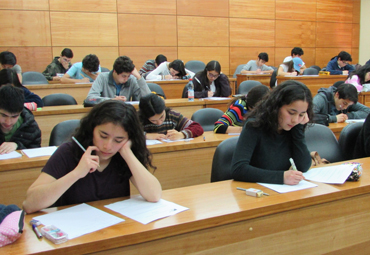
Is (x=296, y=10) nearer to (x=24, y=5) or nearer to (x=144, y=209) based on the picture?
(x=24, y=5)

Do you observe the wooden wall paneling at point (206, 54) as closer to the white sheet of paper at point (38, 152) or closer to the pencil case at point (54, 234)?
the white sheet of paper at point (38, 152)

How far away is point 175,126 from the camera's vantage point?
306cm

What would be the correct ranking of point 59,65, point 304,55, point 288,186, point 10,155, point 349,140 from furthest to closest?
point 304,55 < point 59,65 < point 349,140 < point 10,155 < point 288,186

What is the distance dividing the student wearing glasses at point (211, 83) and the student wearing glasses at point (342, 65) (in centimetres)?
365

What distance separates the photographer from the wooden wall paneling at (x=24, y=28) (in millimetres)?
6801

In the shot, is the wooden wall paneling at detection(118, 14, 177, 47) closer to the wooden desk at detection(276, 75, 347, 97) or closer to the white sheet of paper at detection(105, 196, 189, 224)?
the wooden desk at detection(276, 75, 347, 97)

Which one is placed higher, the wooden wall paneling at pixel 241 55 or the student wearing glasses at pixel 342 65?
the wooden wall paneling at pixel 241 55

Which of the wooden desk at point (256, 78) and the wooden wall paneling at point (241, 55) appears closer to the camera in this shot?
the wooden desk at point (256, 78)

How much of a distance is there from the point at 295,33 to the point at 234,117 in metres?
7.37

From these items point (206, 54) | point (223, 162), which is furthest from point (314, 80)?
point (223, 162)

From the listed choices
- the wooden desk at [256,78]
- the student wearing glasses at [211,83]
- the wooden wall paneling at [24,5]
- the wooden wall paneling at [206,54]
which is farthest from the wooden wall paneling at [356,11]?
the wooden wall paneling at [24,5]

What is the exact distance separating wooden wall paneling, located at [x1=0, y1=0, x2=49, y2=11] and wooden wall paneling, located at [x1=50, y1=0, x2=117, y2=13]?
0.15 metres

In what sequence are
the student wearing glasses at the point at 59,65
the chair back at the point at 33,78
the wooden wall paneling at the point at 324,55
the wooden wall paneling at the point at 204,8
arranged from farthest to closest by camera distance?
the wooden wall paneling at the point at 324,55 < the wooden wall paneling at the point at 204,8 < the student wearing glasses at the point at 59,65 < the chair back at the point at 33,78

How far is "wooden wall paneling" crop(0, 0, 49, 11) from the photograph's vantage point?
675 cm
